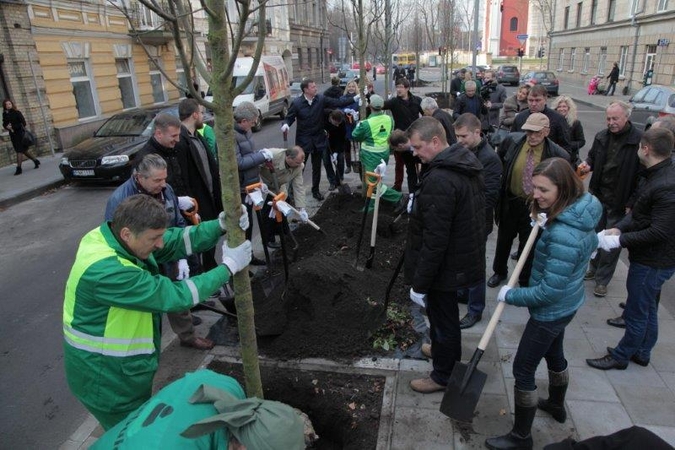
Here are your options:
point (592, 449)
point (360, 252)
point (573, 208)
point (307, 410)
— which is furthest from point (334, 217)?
point (592, 449)

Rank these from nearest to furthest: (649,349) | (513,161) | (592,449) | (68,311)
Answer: (592,449)
(68,311)
(649,349)
(513,161)

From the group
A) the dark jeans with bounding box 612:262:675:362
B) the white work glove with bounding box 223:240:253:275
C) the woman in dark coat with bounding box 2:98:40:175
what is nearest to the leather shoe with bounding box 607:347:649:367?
the dark jeans with bounding box 612:262:675:362

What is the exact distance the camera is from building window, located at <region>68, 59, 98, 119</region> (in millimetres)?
15391

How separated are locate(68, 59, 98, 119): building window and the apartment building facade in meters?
25.6

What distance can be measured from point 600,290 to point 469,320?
163cm

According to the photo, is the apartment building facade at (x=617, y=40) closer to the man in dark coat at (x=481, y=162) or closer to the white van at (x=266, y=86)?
the white van at (x=266, y=86)

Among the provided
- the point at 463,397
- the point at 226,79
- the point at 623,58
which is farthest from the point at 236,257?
the point at 623,58

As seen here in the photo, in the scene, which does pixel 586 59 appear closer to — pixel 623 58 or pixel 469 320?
pixel 623 58

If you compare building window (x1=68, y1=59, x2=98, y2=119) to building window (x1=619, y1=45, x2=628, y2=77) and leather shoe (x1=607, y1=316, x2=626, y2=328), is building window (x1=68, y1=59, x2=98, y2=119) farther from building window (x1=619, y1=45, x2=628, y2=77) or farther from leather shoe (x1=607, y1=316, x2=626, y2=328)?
building window (x1=619, y1=45, x2=628, y2=77)

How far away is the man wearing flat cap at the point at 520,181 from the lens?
441cm

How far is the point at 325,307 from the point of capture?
4.33 m

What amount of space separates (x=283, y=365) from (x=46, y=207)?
26.6 ft

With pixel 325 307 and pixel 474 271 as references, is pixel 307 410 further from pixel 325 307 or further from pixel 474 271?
pixel 474 271

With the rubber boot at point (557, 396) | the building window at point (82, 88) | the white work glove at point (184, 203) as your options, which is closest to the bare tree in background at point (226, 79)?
the white work glove at point (184, 203)
